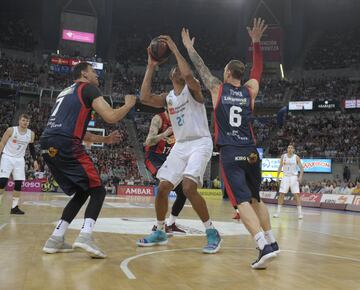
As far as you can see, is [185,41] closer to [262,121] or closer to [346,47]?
[262,121]

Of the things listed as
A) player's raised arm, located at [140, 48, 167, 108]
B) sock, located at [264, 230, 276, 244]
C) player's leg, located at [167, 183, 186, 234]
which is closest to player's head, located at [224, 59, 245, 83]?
player's raised arm, located at [140, 48, 167, 108]

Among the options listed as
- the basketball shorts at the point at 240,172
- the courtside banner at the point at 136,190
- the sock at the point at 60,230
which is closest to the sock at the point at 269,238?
the basketball shorts at the point at 240,172

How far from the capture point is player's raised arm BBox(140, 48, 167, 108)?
536cm

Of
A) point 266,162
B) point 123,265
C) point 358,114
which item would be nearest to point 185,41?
point 123,265

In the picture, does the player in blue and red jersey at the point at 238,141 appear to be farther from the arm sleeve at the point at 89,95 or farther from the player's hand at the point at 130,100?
the arm sleeve at the point at 89,95

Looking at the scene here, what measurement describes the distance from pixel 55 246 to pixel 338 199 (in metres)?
18.4

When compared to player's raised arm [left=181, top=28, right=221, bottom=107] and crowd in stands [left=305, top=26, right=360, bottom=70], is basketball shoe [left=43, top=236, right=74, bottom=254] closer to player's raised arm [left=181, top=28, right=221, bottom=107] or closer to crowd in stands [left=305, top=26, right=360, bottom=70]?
player's raised arm [left=181, top=28, right=221, bottom=107]

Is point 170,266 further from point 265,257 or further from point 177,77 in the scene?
point 177,77

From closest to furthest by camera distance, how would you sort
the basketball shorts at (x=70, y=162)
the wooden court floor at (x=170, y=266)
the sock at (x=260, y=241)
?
the wooden court floor at (x=170, y=266), the sock at (x=260, y=241), the basketball shorts at (x=70, y=162)

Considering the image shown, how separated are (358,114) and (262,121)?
29.2ft

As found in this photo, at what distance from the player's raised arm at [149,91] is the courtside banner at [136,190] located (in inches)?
792

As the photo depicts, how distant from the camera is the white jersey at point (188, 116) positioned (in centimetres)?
566

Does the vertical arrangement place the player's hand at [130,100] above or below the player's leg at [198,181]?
above

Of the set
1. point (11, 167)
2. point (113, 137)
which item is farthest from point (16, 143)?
point (113, 137)
